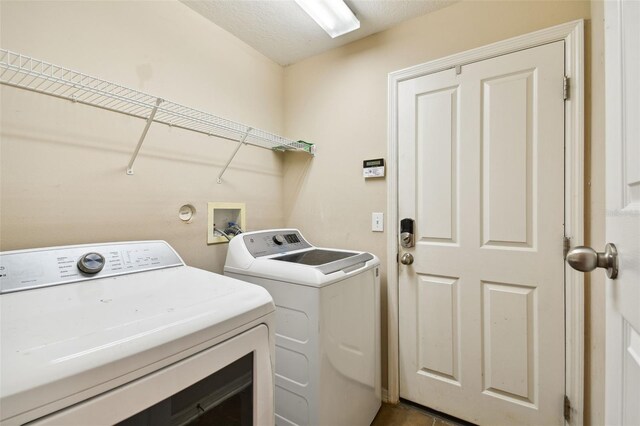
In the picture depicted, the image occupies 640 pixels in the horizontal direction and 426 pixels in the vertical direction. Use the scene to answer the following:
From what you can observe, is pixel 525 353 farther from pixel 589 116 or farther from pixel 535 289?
pixel 589 116

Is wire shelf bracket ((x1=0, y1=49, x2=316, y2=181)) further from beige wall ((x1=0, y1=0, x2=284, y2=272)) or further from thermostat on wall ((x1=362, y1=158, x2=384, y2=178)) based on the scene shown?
thermostat on wall ((x1=362, y1=158, x2=384, y2=178))

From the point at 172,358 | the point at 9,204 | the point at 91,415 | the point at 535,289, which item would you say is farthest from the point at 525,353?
the point at 9,204

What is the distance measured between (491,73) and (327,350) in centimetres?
168

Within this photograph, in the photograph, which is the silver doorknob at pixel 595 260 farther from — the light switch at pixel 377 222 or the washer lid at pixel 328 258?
the light switch at pixel 377 222

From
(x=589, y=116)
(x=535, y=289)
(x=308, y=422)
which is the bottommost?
(x=308, y=422)

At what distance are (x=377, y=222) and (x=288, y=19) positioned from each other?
4.63 feet

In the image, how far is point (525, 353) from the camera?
1.44 m

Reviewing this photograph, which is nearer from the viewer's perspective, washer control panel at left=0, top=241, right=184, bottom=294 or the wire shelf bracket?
washer control panel at left=0, top=241, right=184, bottom=294

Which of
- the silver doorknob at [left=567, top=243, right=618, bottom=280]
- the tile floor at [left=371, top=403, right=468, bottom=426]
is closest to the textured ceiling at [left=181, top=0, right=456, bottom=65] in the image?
the silver doorknob at [left=567, top=243, right=618, bottom=280]

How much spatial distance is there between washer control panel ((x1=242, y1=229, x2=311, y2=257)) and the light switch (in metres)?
0.48

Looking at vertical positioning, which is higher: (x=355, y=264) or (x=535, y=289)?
(x=355, y=264)

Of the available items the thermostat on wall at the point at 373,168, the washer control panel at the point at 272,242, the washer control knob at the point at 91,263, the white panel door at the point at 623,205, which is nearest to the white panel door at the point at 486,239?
the thermostat on wall at the point at 373,168

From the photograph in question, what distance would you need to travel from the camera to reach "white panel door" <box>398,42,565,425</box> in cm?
139

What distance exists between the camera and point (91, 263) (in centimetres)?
104
